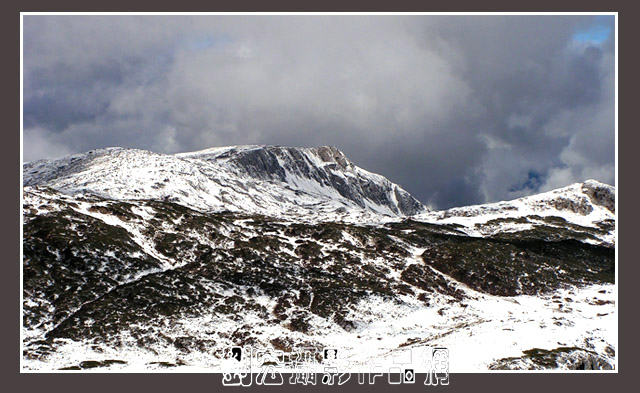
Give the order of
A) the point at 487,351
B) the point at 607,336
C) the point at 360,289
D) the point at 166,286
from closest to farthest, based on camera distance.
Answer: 1. the point at 487,351
2. the point at 607,336
3. the point at 166,286
4. the point at 360,289

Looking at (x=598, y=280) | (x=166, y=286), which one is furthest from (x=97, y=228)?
(x=598, y=280)

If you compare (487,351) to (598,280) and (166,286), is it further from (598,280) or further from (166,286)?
(598,280)

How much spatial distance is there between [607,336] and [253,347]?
41.2m

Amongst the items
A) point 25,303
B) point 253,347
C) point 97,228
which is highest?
point 97,228

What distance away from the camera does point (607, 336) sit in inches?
2327

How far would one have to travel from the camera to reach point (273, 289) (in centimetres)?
8569

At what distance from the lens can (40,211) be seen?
307ft

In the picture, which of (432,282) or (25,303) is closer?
(25,303)

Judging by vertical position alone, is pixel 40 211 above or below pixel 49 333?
above

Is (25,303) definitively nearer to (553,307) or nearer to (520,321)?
(520,321)

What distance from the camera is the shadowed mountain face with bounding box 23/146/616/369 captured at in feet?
195

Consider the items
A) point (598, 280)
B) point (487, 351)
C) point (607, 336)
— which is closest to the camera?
point (487, 351)

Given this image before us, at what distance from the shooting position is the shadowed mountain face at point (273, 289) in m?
59.5

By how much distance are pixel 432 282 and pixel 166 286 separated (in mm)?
49097
